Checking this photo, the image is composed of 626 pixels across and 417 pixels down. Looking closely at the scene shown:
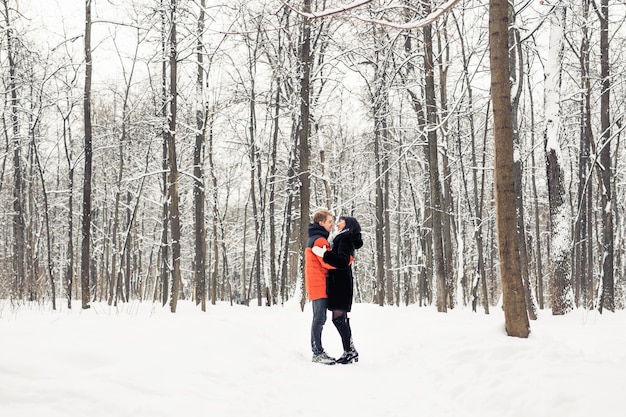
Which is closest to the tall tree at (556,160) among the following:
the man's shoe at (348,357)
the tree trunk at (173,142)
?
the man's shoe at (348,357)

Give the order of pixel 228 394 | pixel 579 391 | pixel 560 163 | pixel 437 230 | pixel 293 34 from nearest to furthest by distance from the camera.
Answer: pixel 579 391 → pixel 228 394 → pixel 560 163 → pixel 437 230 → pixel 293 34

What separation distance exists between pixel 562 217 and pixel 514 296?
5.39 meters

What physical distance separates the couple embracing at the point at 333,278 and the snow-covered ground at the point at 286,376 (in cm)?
37

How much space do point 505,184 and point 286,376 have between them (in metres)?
3.46

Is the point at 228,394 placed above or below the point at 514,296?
below

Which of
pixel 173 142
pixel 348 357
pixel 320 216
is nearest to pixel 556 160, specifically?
pixel 320 216

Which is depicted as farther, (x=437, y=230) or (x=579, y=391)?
(x=437, y=230)

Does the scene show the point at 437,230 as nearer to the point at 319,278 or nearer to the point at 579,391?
the point at 319,278

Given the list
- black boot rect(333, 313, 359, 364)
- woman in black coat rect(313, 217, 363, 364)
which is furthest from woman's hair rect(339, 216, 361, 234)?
black boot rect(333, 313, 359, 364)

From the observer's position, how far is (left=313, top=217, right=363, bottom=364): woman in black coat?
21.1 feet

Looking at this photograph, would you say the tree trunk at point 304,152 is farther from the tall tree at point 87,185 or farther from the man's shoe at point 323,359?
the man's shoe at point 323,359

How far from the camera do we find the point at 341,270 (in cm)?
660

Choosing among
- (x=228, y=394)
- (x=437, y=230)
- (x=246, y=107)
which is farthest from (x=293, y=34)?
(x=228, y=394)

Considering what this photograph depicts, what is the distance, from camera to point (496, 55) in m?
5.90
